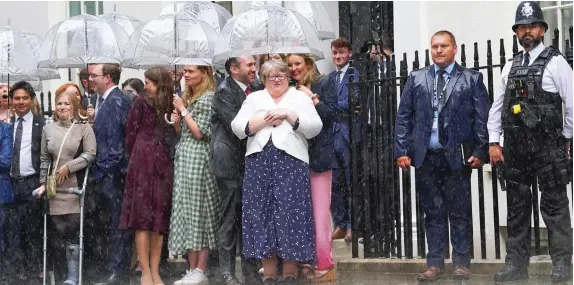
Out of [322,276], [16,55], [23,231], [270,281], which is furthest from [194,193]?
[16,55]

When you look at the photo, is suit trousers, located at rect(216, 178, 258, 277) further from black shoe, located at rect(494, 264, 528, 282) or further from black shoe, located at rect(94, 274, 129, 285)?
black shoe, located at rect(494, 264, 528, 282)

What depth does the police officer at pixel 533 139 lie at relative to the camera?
37.3 ft

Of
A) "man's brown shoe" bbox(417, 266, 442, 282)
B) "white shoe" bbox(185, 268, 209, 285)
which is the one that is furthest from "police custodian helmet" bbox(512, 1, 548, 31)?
"white shoe" bbox(185, 268, 209, 285)

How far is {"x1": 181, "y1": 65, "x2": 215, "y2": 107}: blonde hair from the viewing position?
42.3 ft

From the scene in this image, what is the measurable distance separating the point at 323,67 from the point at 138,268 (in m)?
4.31

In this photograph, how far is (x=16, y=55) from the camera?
14.2m

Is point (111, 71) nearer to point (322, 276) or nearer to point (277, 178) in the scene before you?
point (277, 178)

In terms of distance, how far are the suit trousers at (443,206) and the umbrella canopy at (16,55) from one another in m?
4.30

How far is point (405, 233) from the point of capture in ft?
43.1

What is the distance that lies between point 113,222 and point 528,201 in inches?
159

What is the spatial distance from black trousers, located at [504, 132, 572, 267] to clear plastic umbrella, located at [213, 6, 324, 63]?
2.08 metres

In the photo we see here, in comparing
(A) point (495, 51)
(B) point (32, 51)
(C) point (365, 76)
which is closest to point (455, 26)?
(A) point (495, 51)

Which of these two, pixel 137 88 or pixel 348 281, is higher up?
pixel 137 88

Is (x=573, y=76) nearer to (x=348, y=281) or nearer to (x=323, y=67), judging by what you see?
(x=348, y=281)
